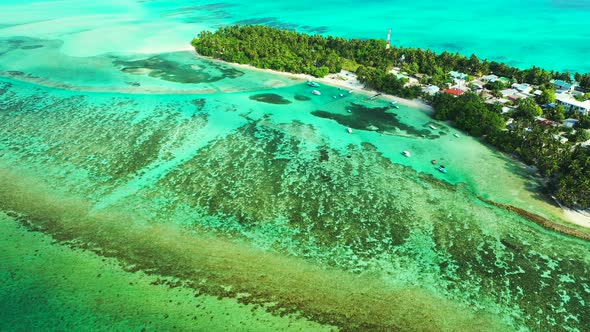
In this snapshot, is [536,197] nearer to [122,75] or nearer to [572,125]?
Answer: [572,125]

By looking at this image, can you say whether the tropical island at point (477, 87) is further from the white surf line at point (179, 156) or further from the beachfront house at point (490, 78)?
the white surf line at point (179, 156)

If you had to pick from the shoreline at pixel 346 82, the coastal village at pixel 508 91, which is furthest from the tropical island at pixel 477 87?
the shoreline at pixel 346 82

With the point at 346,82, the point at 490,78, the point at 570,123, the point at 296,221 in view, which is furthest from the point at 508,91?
the point at 296,221

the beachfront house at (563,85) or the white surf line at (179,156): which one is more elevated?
the beachfront house at (563,85)

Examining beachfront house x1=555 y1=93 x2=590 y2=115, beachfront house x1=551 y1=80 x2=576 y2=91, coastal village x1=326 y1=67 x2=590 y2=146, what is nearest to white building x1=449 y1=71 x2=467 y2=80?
coastal village x1=326 y1=67 x2=590 y2=146

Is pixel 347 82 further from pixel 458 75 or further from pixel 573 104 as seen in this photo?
pixel 573 104

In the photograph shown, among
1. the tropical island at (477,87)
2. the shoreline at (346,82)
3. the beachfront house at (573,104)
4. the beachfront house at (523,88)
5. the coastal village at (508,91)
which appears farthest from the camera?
the beachfront house at (523,88)

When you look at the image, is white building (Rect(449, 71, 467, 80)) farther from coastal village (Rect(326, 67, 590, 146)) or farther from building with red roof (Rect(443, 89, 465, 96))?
building with red roof (Rect(443, 89, 465, 96))
